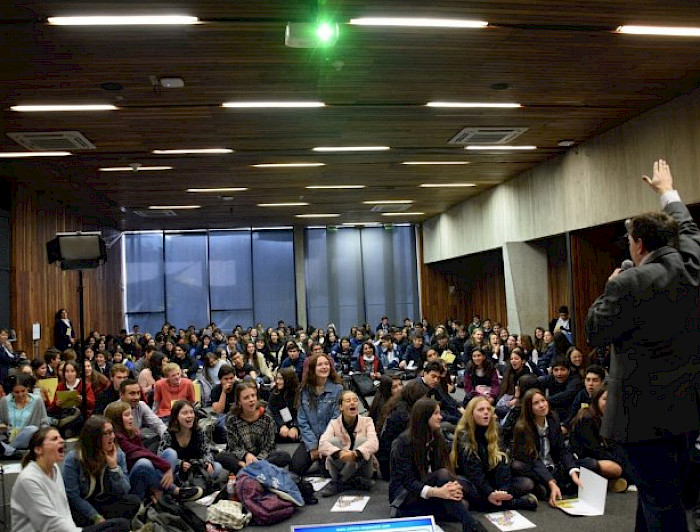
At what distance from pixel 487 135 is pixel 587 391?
3762 millimetres

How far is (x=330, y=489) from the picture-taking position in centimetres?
549

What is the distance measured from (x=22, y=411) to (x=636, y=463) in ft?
20.6

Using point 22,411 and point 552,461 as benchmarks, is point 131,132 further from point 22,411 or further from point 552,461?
point 552,461

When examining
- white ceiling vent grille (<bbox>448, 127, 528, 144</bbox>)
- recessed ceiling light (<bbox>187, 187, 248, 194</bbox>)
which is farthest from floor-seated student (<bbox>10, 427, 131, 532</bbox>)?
recessed ceiling light (<bbox>187, 187, 248, 194</bbox>)

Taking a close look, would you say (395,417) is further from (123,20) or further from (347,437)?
(123,20)

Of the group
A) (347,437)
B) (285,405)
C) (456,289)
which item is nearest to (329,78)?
(347,437)

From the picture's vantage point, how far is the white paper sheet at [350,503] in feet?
16.6

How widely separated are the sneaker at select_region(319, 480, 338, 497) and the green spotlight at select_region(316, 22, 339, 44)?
3651 mm

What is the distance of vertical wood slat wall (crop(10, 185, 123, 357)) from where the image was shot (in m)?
10.6

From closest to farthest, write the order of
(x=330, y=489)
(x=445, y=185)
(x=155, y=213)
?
(x=330, y=489) → (x=445, y=185) → (x=155, y=213)

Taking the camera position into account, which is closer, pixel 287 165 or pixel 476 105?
pixel 476 105

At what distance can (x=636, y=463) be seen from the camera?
2.15 metres

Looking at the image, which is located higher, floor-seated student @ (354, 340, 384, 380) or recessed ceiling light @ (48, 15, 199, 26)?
recessed ceiling light @ (48, 15, 199, 26)

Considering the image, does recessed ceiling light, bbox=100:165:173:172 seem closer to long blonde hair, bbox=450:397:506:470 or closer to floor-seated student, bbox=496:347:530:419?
floor-seated student, bbox=496:347:530:419
